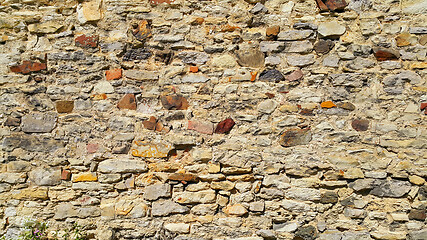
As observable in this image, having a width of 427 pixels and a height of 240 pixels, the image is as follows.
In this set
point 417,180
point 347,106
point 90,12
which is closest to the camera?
point 417,180

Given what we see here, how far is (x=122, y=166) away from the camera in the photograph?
8.71 feet

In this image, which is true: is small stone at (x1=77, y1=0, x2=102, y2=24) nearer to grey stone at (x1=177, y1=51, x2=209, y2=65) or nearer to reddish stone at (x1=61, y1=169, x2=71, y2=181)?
grey stone at (x1=177, y1=51, x2=209, y2=65)

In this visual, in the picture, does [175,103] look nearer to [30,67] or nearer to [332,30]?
[30,67]

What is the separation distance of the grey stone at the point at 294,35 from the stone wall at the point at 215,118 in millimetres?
12

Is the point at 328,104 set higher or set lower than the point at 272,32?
lower

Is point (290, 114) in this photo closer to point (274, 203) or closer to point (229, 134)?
point (229, 134)

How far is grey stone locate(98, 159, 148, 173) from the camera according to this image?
8.70 ft

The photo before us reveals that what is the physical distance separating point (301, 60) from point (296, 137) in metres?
0.65

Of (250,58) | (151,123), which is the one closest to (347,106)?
(250,58)

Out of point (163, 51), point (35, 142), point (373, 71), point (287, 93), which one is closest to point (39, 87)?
point (35, 142)

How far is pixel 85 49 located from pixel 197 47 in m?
0.99

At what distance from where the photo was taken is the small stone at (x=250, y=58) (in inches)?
106

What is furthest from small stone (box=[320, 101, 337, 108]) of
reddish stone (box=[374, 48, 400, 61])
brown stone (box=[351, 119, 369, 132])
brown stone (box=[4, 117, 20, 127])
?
brown stone (box=[4, 117, 20, 127])

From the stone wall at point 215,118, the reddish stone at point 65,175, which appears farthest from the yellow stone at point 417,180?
the reddish stone at point 65,175
